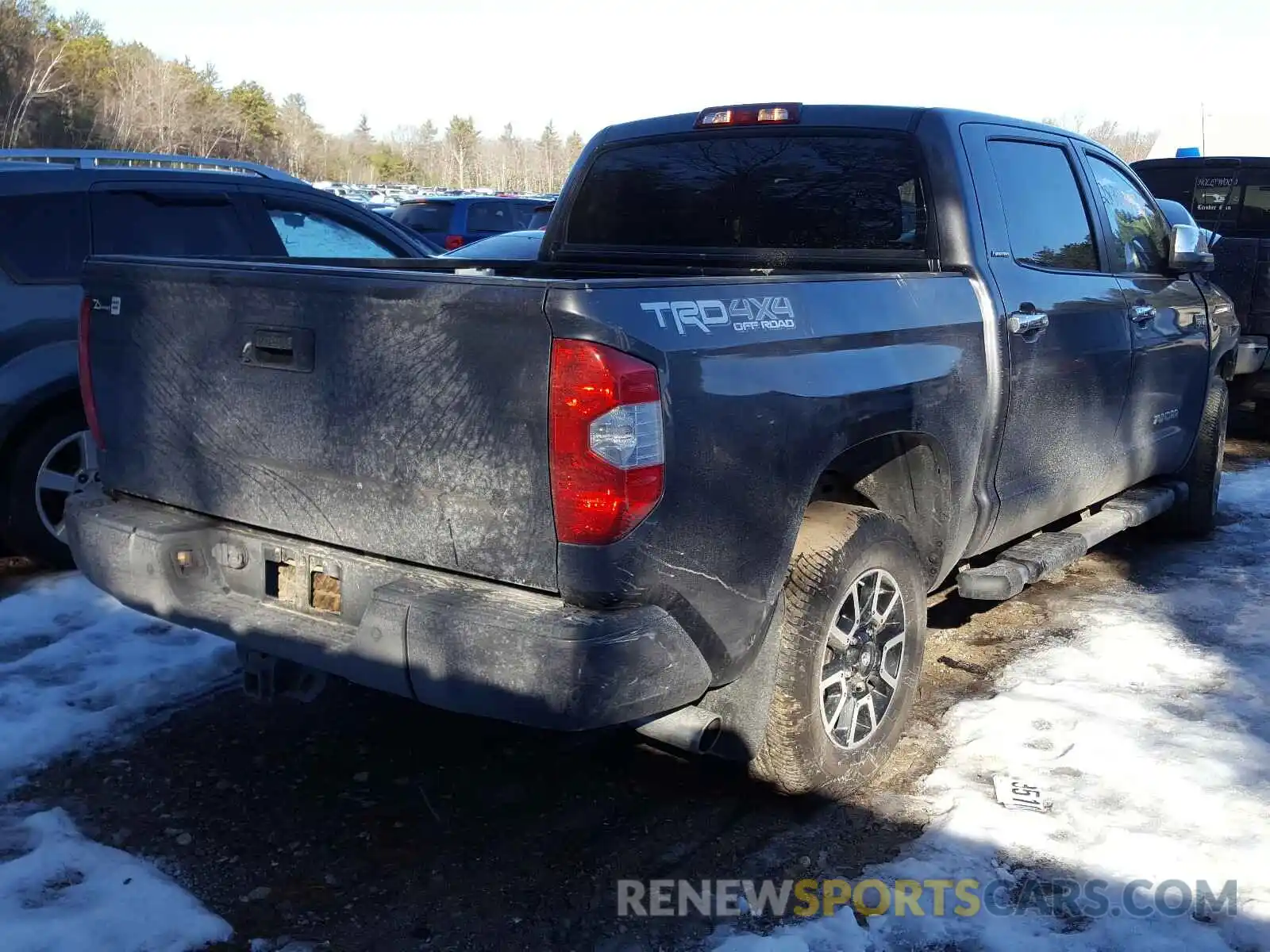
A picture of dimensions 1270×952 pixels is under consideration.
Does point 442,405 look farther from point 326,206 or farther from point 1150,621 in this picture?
point 326,206

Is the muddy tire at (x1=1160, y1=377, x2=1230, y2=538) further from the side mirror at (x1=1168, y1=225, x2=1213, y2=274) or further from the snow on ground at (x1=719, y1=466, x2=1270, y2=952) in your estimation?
the side mirror at (x1=1168, y1=225, x2=1213, y2=274)

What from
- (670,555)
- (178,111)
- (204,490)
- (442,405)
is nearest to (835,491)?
(670,555)

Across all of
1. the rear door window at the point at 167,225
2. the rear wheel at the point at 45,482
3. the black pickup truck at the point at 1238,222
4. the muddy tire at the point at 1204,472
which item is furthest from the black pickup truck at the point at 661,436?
the black pickup truck at the point at 1238,222

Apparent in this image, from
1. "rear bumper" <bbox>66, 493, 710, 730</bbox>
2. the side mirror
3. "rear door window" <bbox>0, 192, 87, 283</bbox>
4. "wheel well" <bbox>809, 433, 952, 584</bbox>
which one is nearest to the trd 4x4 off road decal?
"rear bumper" <bbox>66, 493, 710, 730</bbox>

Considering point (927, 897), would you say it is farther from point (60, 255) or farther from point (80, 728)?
point (60, 255)

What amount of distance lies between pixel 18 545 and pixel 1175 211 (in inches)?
236

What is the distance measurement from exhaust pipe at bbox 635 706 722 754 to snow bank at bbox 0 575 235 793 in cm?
197

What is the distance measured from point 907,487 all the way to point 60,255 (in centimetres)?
400

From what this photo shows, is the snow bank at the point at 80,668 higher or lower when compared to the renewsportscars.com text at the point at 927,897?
higher

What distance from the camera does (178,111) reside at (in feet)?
203

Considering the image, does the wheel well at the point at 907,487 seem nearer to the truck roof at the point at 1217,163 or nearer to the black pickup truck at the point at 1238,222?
the black pickup truck at the point at 1238,222

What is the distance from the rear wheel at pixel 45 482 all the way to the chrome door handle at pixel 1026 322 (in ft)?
13.0

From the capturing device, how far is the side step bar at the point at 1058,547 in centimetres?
433

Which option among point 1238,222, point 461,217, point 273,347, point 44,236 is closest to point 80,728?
point 273,347
